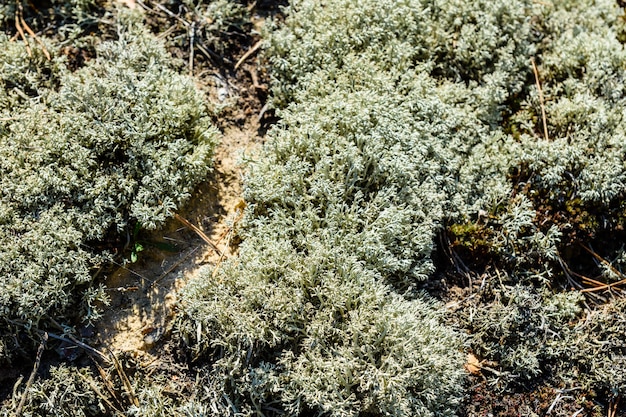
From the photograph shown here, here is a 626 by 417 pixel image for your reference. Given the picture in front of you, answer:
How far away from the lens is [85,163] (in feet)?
12.6

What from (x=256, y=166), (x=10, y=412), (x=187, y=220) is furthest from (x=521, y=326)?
(x=10, y=412)

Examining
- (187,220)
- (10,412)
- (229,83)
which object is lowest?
(10,412)

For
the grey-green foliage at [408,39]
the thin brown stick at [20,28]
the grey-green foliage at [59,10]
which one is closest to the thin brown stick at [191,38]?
the grey-green foliage at [408,39]

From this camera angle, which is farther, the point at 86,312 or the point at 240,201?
the point at 240,201

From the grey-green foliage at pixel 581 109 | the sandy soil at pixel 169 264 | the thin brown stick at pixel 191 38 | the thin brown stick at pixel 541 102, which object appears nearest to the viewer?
the sandy soil at pixel 169 264

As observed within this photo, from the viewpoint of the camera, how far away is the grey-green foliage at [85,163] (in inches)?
142

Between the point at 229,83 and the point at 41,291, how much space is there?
1.98 m

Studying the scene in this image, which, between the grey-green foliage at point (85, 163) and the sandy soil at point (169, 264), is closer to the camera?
the grey-green foliage at point (85, 163)

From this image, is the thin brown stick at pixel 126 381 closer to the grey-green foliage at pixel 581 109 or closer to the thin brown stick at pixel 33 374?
the thin brown stick at pixel 33 374

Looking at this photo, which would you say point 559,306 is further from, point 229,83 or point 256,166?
point 229,83

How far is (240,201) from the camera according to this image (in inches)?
164

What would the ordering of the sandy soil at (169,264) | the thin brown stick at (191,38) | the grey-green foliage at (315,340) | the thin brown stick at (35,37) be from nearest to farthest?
the grey-green foliage at (315,340) → the sandy soil at (169,264) → the thin brown stick at (35,37) → the thin brown stick at (191,38)

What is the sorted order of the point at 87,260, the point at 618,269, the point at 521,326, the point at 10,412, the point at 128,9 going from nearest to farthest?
1. the point at 10,412
2. the point at 87,260
3. the point at 521,326
4. the point at 618,269
5. the point at 128,9

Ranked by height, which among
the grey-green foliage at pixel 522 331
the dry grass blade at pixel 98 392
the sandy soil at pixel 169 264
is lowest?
the dry grass blade at pixel 98 392
